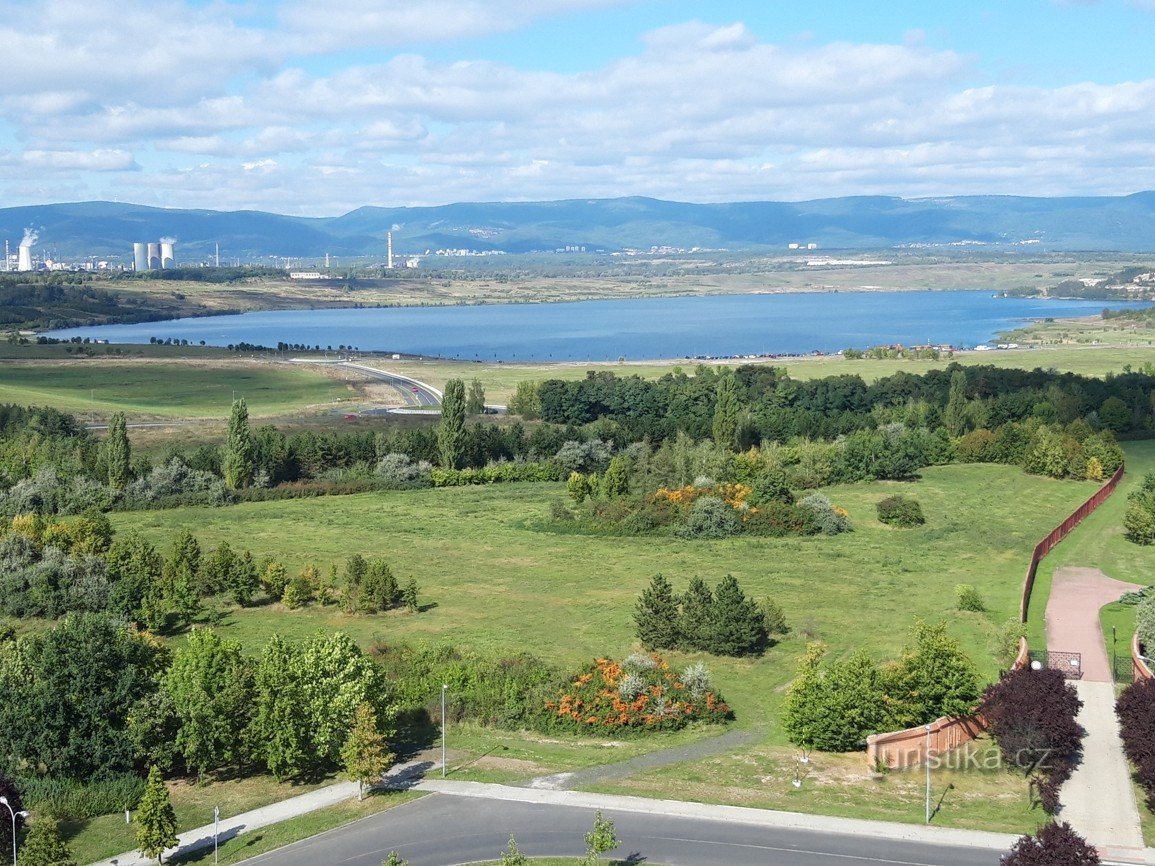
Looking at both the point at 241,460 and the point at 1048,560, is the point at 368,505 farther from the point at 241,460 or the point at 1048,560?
the point at 1048,560

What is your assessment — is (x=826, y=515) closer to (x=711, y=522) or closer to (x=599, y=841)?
(x=711, y=522)

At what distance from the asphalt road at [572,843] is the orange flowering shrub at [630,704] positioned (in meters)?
4.96

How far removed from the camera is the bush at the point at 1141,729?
80.0 ft

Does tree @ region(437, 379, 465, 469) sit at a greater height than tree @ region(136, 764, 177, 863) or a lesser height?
greater

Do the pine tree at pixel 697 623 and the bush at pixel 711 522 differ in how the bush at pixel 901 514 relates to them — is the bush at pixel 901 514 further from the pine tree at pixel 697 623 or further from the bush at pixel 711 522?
the pine tree at pixel 697 623

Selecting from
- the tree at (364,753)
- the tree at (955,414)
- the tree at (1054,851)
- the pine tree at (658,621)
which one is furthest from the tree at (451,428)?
the tree at (1054,851)

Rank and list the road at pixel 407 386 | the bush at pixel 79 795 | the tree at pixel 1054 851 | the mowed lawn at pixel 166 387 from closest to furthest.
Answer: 1. the tree at pixel 1054 851
2. the bush at pixel 79 795
3. the mowed lawn at pixel 166 387
4. the road at pixel 407 386

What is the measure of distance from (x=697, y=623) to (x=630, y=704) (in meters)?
6.67

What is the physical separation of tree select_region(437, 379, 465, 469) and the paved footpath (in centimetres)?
3404

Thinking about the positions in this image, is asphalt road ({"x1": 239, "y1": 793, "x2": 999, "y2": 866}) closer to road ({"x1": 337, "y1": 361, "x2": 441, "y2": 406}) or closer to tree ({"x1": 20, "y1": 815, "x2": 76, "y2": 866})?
tree ({"x1": 20, "y1": 815, "x2": 76, "y2": 866})

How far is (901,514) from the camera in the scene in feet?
175

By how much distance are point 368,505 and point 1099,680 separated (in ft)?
120

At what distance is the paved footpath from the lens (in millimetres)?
23469

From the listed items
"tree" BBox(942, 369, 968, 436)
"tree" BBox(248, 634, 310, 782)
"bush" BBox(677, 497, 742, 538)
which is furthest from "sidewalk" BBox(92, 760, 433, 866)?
"tree" BBox(942, 369, 968, 436)
